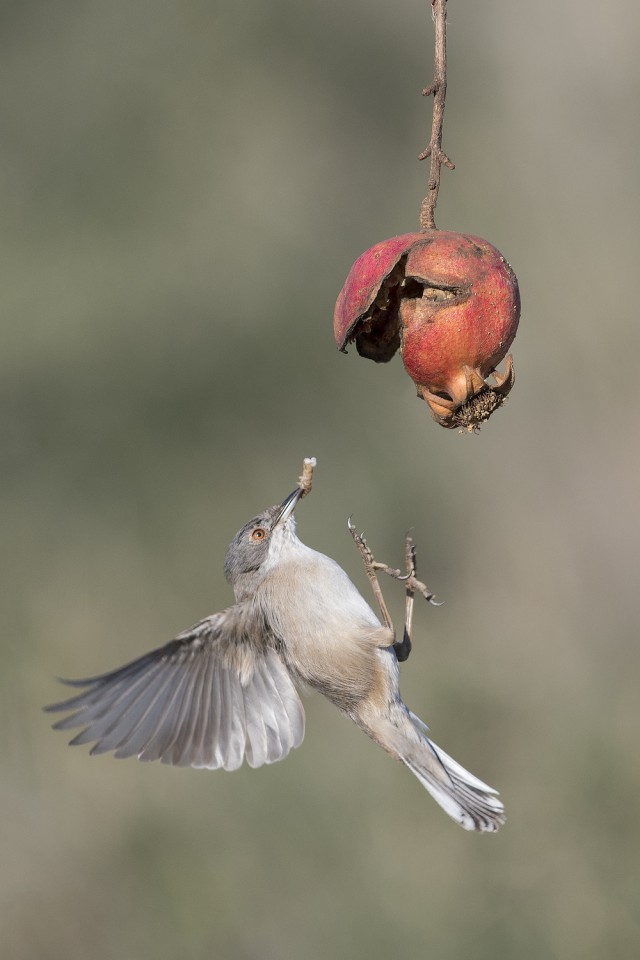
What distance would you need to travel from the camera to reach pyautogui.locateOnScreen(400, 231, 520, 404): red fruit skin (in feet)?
10.4

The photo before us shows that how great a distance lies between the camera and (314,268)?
823cm

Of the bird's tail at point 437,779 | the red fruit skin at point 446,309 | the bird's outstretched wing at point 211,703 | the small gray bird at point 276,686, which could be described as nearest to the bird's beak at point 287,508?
the small gray bird at point 276,686

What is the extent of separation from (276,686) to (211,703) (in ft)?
0.86

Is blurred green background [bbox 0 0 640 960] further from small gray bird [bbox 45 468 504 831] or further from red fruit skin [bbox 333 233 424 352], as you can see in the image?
red fruit skin [bbox 333 233 424 352]

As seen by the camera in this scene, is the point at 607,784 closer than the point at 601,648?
Yes

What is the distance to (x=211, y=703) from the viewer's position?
177 inches

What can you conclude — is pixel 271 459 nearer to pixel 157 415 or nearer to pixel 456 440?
pixel 157 415

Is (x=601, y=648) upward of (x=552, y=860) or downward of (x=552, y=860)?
upward

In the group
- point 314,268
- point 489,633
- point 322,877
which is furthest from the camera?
point 314,268

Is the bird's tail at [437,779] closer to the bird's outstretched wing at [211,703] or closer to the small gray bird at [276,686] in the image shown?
the small gray bird at [276,686]

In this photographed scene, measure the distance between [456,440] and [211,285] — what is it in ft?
6.56

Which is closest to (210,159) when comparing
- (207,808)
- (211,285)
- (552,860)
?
(211,285)

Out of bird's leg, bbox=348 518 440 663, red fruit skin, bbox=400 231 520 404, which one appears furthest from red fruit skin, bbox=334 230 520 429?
bird's leg, bbox=348 518 440 663

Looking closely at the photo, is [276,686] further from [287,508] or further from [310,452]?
[310,452]
